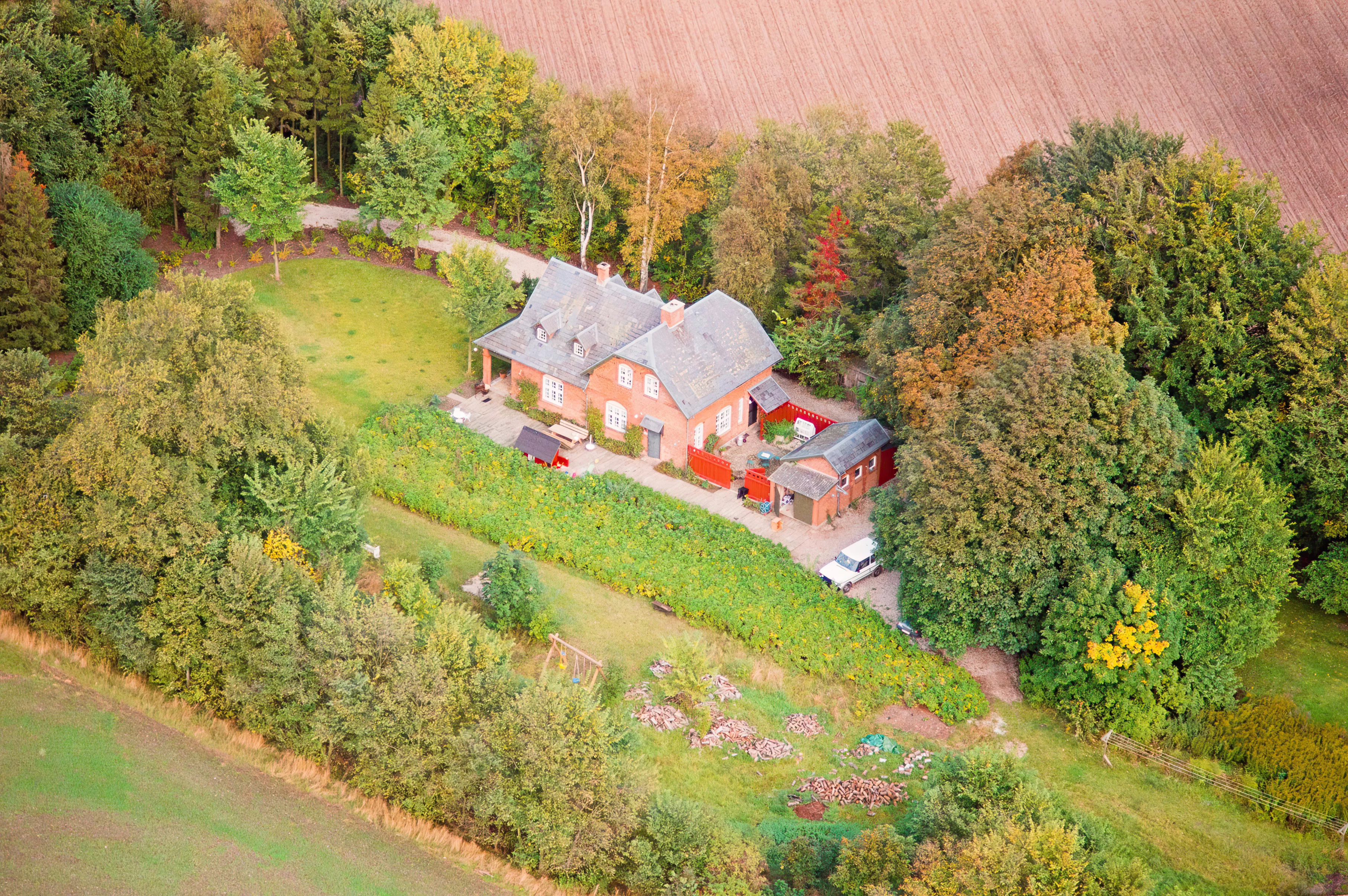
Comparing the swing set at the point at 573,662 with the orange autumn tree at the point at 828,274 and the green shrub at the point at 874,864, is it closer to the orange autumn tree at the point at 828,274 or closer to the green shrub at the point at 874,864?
the green shrub at the point at 874,864

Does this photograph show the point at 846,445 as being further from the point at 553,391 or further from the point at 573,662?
the point at 573,662

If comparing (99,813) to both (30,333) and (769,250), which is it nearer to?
(30,333)

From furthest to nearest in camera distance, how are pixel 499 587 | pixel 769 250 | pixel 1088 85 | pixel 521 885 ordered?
1. pixel 1088 85
2. pixel 769 250
3. pixel 499 587
4. pixel 521 885

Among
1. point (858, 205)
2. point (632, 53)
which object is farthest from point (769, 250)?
point (632, 53)

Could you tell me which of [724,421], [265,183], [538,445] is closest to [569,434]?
[538,445]

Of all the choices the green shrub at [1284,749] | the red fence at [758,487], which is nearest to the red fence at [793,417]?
the red fence at [758,487]

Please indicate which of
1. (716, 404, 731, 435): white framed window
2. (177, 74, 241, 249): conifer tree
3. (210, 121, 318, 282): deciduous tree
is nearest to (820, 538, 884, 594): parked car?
(716, 404, 731, 435): white framed window
